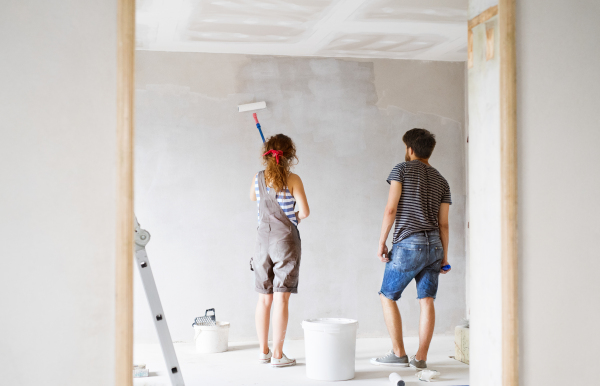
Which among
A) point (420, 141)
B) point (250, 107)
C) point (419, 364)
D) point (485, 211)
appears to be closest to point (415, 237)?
point (420, 141)

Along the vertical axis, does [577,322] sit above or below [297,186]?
below

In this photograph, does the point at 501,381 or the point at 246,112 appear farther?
the point at 246,112

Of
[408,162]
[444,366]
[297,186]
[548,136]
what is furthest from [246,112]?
[548,136]

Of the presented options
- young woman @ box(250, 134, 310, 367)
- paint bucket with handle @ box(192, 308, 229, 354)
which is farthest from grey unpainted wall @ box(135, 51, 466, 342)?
young woman @ box(250, 134, 310, 367)

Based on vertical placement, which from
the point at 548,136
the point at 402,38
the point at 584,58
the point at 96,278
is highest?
the point at 402,38

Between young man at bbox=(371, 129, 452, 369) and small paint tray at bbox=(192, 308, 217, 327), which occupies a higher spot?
young man at bbox=(371, 129, 452, 369)

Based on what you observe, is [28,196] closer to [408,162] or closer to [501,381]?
[501,381]

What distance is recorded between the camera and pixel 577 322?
188 cm

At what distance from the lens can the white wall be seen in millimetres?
1500

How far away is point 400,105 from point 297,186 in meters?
1.62

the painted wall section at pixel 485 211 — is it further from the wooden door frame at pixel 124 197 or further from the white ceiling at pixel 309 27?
the white ceiling at pixel 309 27

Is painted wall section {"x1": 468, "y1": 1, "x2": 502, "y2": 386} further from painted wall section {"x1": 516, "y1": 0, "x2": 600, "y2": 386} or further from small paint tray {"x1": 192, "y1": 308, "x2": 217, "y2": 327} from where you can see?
small paint tray {"x1": 192, "y1": 308, "x2": 217, "y2": 327}

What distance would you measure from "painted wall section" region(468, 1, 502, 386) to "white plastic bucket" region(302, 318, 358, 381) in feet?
3.05

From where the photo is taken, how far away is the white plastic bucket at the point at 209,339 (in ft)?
12.1
